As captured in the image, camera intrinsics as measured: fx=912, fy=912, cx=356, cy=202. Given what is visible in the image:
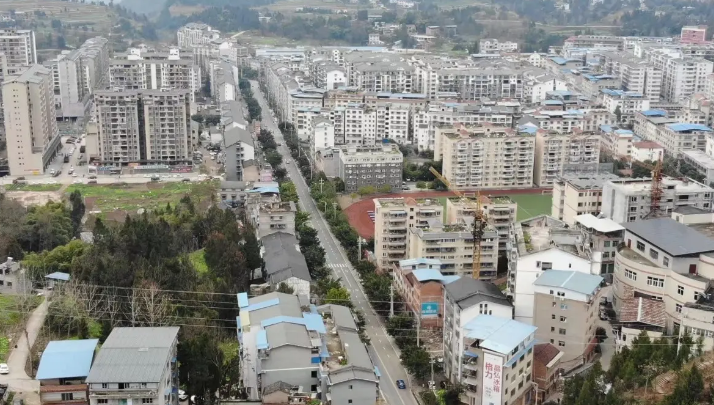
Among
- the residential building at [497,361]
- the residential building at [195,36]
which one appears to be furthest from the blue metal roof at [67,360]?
the residential building at [195,36]

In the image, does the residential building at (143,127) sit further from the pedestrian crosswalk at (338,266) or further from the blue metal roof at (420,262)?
the blue metal roof at (420,262)

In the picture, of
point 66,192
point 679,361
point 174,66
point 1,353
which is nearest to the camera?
point 679,361

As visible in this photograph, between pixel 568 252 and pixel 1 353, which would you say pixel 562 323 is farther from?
pixel 1 353

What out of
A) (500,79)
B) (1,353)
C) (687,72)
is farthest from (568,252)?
(687,72)

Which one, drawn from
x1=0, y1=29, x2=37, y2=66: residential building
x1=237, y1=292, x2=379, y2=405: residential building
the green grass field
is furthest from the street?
x1=0, y1=29, x2=37, y2=66: residential building

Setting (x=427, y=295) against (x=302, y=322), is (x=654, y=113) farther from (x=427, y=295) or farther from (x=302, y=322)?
(x=302, y=322)

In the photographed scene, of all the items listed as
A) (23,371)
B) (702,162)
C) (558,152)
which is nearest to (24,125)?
(558,152)
